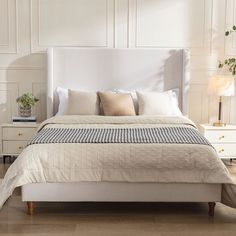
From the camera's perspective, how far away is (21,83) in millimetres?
5605

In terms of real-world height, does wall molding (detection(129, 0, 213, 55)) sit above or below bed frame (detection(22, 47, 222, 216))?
above

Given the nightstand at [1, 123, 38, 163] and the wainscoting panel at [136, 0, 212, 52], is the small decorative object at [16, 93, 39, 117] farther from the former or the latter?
the wainscoting panel at [136, 0, 212, 52]

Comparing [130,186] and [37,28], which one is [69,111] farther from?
[130,186]

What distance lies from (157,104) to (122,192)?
1.74 meters

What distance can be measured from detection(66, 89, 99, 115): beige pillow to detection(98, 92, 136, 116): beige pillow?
92mm

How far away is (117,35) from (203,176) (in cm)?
255

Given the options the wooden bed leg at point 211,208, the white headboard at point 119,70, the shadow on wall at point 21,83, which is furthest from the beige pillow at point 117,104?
the wooden bed leg at point 211,208

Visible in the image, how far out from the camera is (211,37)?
5613 mm

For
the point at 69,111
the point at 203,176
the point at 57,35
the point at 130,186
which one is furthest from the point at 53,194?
the point at 57,35

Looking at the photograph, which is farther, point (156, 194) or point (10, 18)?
point (10, 18)

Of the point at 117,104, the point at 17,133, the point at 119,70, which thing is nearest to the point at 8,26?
the point at 17,133

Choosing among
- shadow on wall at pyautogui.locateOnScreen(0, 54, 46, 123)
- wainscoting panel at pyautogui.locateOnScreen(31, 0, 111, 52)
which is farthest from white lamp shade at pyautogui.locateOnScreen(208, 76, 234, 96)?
shadow on wall at pyautogui.locateOnScreen(0, 54, 46, 123)

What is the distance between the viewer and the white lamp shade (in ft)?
17.4

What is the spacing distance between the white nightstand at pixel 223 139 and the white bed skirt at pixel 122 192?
1.74m
